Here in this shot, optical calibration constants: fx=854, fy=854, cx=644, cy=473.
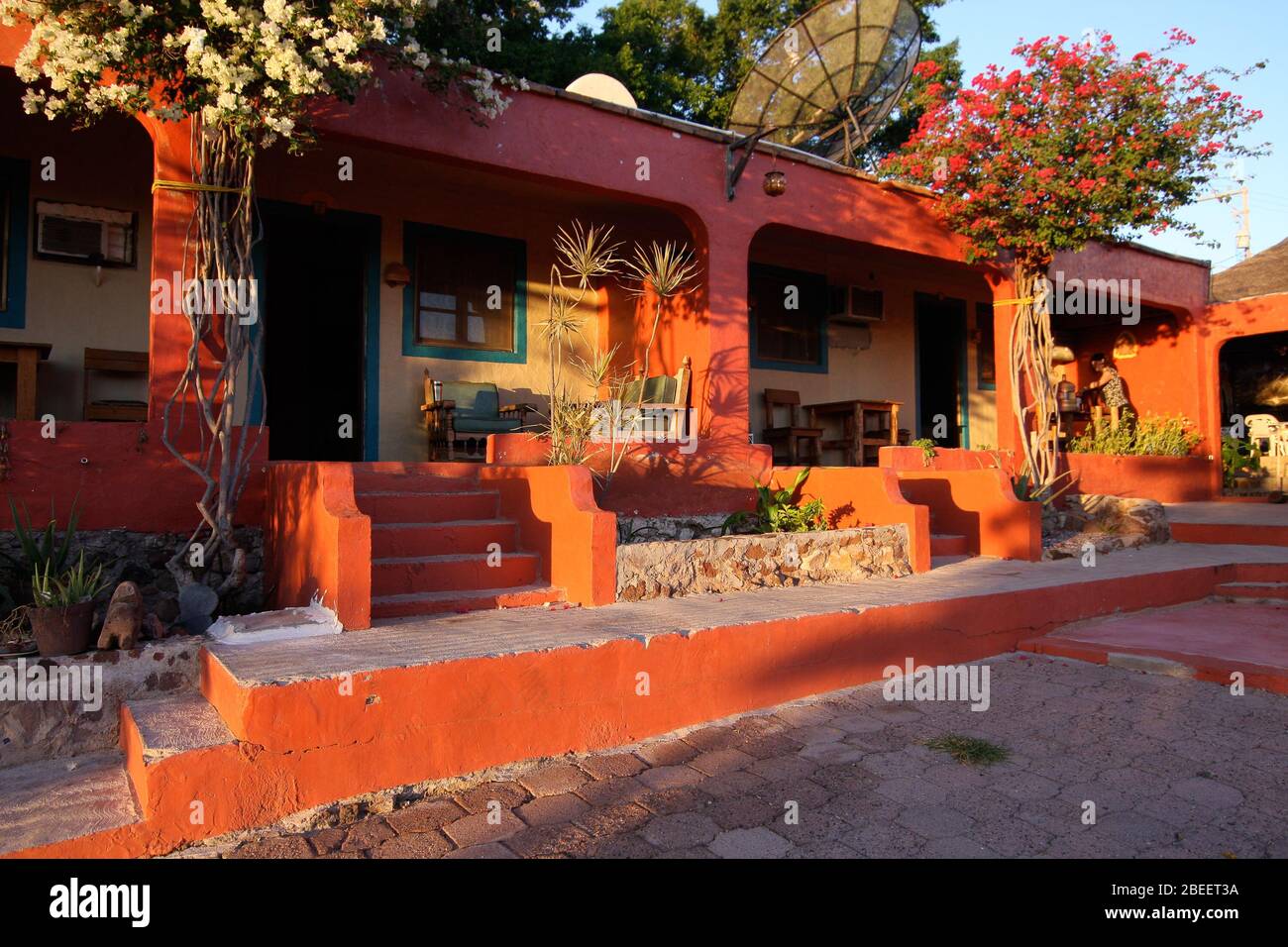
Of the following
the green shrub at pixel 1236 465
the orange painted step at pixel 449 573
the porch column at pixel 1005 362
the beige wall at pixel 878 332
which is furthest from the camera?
the green shrub at pixel 1236 465

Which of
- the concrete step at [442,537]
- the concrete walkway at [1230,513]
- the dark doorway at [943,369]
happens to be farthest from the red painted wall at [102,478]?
the dark doorway at [943,369]

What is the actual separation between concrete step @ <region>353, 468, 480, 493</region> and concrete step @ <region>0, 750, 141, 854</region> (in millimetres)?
2042

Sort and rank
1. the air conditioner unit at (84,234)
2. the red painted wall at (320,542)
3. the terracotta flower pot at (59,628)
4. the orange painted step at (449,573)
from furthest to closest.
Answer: the air conditioner unit at (84,234) → the orange painted step at (449,573) → the red painted wall at (320,542) → the terracotta flower pot at (59,628)

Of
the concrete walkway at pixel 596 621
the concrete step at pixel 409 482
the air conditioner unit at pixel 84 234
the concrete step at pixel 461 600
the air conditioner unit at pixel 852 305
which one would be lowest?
the concrete walkway at pixel 596 621

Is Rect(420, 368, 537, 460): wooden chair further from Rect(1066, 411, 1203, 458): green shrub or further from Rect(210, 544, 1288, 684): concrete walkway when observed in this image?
Rect(1066, 411, 1203, 458): green shrub

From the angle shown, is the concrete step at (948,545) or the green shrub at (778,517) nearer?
the green shrub at (778,517)

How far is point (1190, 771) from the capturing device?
3.13 meters

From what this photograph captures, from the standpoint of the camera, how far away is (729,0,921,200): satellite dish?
817 centimetres

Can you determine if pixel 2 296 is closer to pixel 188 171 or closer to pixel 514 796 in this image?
pixel 188 171

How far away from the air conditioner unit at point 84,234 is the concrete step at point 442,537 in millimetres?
3801

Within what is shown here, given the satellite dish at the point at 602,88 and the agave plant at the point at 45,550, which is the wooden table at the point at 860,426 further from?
the agave plant at the point at 45,550

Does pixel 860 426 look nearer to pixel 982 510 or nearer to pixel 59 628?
pixel 982 510

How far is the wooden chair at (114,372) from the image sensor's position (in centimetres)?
621
